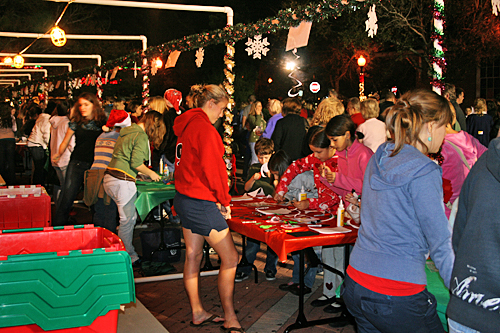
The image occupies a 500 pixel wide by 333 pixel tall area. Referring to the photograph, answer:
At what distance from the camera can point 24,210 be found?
13.5ft

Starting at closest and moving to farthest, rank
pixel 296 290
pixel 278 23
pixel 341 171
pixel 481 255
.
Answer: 1. pixel 481 255
2. pixel 341 171
3. pixel 296 290
4. pixel 278 23

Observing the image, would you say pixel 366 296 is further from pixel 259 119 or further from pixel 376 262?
pixel 259 119

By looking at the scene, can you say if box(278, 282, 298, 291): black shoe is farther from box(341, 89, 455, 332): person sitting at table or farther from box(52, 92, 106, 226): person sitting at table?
box(52, 92, 106, 226): person sitting at table

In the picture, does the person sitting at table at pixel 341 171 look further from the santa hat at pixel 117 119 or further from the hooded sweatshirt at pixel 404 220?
the santa hat at pixel 117 119

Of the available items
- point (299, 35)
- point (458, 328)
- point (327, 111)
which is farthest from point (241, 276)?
point (458, 328)

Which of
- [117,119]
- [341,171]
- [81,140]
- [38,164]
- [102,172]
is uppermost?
[117,119]

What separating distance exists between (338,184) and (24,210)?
2.94 metres

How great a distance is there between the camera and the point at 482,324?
60.6 inches

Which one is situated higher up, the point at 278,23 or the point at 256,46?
the point at 278,23

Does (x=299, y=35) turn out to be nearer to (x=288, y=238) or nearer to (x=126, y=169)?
(x=126, y=169)

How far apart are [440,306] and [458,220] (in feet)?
3.85

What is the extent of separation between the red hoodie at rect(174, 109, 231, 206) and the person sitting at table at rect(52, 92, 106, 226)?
9.04 ft

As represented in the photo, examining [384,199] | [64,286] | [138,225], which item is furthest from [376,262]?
[138,225]

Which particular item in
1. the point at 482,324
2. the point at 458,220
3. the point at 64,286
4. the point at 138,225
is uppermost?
the point at 458,220
